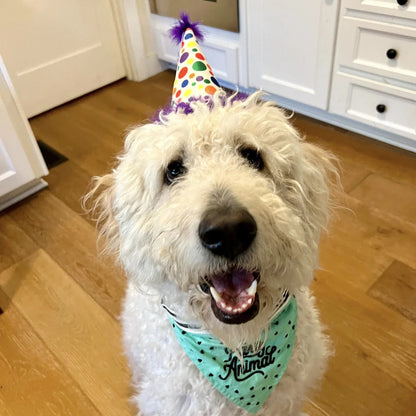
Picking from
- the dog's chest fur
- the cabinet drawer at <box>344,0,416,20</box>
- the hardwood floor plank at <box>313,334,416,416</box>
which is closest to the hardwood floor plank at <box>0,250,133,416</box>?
the dog's chest fur

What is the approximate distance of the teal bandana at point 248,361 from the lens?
0.97 meters

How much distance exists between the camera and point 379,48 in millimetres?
2014

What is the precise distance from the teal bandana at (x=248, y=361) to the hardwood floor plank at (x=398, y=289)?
69 centimetres

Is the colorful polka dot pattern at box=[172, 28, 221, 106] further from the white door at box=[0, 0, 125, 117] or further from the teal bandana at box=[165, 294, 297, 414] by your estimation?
the white door at box=[0, 0, 125, 117]

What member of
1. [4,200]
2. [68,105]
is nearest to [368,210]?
[4,200]

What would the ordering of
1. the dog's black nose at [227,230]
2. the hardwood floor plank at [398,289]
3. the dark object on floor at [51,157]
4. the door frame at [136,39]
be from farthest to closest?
1. the door frame at [136,39]
2. the dark object on floor at [51,157]
3. the hardwood floor plank at [398,289]
4. the dog's black nose at [227,230]

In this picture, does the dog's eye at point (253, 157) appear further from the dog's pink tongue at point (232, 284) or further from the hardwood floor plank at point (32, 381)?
the hardwood floor plank at point (32, 381)

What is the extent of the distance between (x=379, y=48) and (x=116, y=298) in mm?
1613

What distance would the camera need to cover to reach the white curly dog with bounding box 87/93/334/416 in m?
0.75

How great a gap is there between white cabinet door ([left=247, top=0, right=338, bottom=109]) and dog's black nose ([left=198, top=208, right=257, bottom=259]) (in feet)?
5.65

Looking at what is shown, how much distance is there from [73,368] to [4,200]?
1073 millimetres

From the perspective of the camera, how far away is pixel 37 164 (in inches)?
85.1

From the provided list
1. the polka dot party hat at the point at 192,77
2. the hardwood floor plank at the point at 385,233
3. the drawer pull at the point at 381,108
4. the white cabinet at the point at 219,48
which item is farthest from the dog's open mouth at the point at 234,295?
the white cabinet at the point at 219,48

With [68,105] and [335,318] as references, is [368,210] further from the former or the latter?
[68,105]
